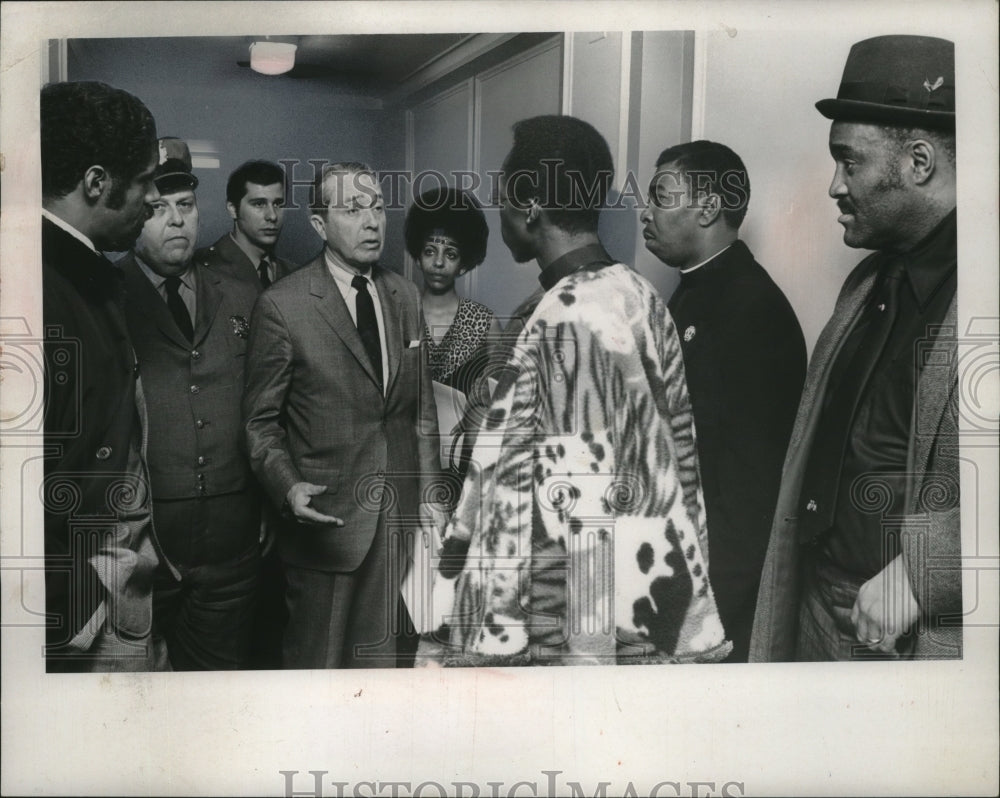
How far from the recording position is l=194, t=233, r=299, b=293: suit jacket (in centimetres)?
283

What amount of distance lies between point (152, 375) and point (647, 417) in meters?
1.39

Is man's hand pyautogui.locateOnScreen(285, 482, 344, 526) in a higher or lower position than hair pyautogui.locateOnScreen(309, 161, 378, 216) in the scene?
lower

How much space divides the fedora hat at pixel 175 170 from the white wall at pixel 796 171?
1.56 meters

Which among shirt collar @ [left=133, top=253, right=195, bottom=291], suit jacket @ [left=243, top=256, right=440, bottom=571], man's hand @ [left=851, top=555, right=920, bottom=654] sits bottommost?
man's hand @ [left=851, top=555, right=920, bottom=654]

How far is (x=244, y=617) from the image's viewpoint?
9.46ft

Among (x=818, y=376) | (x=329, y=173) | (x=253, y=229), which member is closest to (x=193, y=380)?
(x=253, y=229)

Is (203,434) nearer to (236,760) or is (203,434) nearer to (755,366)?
(236,760)

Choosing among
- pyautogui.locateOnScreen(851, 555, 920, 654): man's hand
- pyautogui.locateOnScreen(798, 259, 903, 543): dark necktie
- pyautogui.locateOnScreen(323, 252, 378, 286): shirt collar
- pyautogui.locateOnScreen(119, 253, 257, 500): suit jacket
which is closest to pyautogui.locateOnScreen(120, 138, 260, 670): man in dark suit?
pyautogui.locateOnScreen(119, 253, 257, 500): suit jacket

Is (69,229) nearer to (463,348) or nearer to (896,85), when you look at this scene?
(463,348)

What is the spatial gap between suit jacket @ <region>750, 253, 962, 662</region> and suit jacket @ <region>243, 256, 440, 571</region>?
103cm

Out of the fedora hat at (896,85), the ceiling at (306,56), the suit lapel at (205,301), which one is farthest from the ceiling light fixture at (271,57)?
the fedora hat at (896,85)

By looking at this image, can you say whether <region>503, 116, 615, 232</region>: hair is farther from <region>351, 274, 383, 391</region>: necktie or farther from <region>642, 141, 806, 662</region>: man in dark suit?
<region>351, 274, 383, 391</region>: necktie

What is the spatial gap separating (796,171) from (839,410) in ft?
Result: 2.28

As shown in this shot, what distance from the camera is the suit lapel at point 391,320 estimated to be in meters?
2.85
